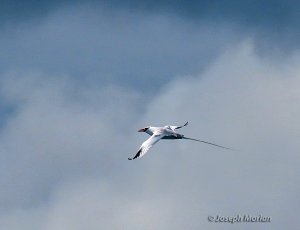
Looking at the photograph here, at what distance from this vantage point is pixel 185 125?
597 ft

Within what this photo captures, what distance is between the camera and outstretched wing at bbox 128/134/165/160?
470 feet

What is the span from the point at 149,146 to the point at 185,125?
117ft

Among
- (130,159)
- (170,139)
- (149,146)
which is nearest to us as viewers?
(130,159)

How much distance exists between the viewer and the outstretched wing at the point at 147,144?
14312 cm

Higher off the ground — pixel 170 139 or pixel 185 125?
pixel 185 125

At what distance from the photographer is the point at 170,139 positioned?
164 metres

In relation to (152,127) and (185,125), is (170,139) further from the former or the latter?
(185,125)

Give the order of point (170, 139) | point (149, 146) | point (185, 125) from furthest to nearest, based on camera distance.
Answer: point (185, 125) < point (170, 139) < point (149, 146)

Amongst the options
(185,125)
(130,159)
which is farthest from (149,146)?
(185,125)

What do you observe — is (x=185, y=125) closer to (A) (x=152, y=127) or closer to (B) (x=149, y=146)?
(A) (x=152, y=127)

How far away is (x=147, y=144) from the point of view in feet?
488

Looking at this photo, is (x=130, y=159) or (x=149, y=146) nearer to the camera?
(x=130, y=159)

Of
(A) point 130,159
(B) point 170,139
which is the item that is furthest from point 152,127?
(A) point 130,159

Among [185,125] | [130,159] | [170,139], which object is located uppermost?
[185,125]
